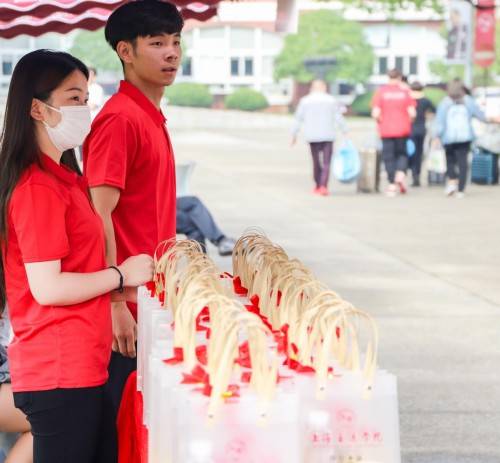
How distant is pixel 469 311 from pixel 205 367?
23.9ft

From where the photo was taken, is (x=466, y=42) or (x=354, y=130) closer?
(x=466, y=42)

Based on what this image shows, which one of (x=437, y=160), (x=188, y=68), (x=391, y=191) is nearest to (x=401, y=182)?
(x=391, y=191)

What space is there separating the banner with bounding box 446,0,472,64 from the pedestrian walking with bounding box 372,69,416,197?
33.0 feet

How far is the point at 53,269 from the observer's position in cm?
369

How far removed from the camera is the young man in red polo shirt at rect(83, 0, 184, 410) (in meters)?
4.54

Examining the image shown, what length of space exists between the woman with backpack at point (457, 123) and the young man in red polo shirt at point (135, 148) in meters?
15.0

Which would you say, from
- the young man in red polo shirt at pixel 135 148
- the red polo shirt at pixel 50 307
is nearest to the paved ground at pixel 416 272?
the young man in red polo shirt at pixel 135 148

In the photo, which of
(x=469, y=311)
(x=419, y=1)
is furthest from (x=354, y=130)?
(x=469, y=311)

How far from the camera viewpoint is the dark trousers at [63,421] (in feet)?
12.3

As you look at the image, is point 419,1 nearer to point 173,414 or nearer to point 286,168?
point 286,168

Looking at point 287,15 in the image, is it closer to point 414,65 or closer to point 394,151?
point 394,151

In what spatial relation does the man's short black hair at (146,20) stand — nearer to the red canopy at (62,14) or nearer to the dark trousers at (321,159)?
the red canopy at (62,14)

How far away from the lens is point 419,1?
120 ft

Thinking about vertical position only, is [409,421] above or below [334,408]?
below
